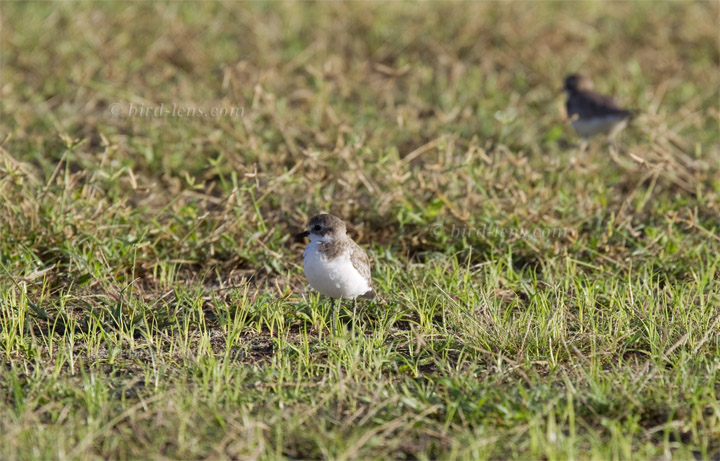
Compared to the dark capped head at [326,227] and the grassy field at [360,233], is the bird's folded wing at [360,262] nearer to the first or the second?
the dark capped head at [326,227]

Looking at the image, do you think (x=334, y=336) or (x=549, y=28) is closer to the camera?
(x=334, y=336)

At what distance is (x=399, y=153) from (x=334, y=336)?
3.07m

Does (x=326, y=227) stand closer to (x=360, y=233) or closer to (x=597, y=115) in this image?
(x=360, y=233)

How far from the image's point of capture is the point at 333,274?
4.76 meters

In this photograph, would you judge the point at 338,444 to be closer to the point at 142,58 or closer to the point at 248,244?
the point at 248,244

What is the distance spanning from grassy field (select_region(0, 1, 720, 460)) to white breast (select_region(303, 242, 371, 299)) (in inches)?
10.4

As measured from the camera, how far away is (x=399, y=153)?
7.45 metres

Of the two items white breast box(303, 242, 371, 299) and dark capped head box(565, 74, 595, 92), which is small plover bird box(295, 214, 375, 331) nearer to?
white breast box(303, 242, 371, 299)

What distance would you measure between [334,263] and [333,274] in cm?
6

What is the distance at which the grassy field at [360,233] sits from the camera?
12.9ft

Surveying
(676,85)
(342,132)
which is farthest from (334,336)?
(676,85)

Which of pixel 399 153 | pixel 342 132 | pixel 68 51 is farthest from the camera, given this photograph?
pixel 68 51

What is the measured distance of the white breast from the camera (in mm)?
4777

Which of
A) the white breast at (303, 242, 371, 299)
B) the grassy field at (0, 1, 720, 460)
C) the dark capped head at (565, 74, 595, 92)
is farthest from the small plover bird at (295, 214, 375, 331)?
the dark capped head at (565, 74, 595, 92)
